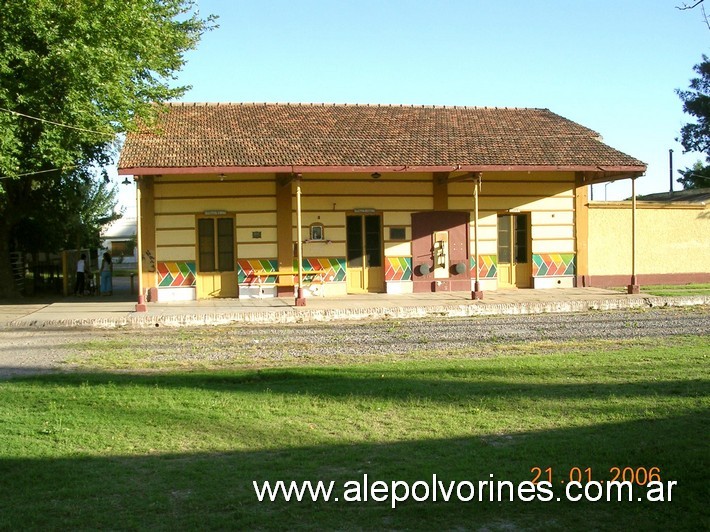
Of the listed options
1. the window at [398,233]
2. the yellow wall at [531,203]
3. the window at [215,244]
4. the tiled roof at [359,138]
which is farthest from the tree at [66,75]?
the yellow wall at [531,203]

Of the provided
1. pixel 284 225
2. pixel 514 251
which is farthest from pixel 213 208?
pixel 514 251

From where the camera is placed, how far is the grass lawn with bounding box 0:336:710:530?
15.4 feet

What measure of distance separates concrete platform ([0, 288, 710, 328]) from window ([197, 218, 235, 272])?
105 centimetres

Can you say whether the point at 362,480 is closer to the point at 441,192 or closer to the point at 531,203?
the point at 441,192

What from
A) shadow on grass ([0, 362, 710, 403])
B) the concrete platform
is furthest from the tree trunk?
shadow on grass ([0, 362, 710, 403])

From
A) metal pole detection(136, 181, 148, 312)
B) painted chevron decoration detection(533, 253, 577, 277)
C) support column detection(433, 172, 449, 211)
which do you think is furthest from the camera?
painted chevron decoration detection(533, 253, 577, 277)

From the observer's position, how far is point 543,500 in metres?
4.84

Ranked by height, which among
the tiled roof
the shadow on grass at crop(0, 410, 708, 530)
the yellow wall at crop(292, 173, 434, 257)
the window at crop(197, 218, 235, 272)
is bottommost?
the shadow on grass at crop(0, 410, 708, 530)

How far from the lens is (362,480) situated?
17.3 feet

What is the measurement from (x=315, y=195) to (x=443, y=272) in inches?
168

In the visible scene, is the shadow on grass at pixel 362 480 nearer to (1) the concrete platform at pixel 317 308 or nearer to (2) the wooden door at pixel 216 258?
(1) the concrete platform at pixel 317 308

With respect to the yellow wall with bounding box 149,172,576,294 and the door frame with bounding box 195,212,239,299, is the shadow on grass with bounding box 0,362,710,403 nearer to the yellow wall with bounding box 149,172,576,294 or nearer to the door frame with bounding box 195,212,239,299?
the door frame with bounding box 195,212,239,299

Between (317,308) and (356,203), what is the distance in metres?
4.73
